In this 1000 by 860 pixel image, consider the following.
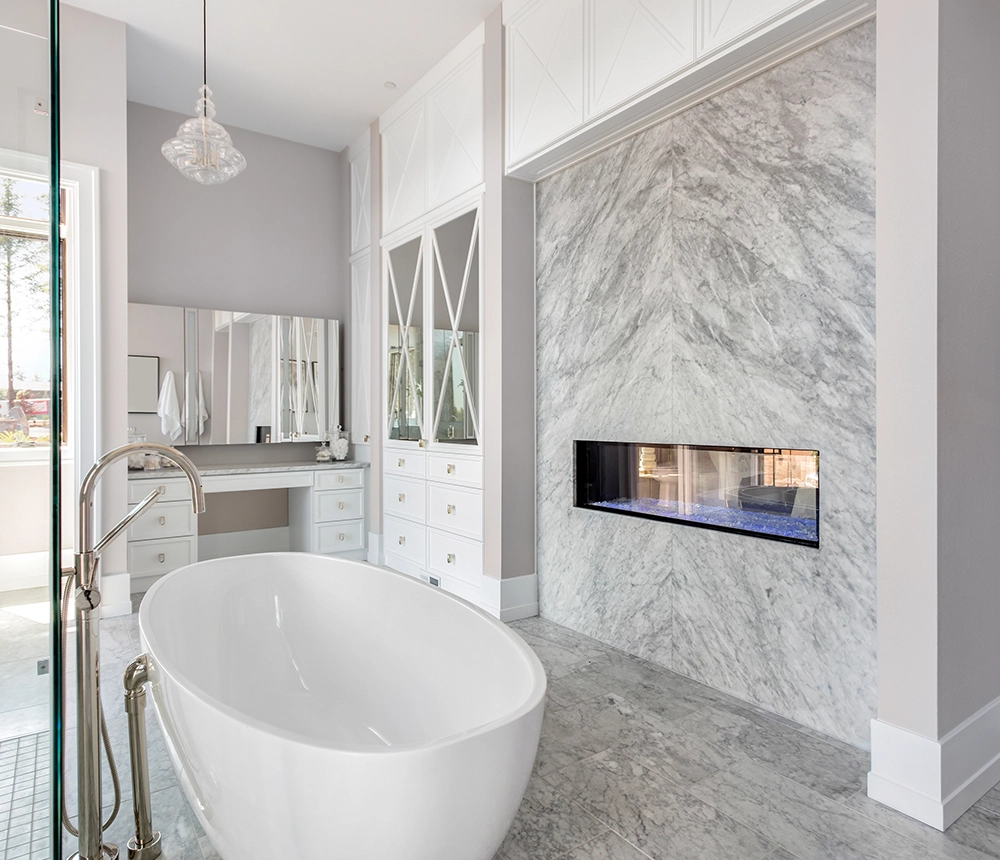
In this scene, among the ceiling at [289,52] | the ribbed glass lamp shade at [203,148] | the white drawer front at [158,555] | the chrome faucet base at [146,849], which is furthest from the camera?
the white drawer front at [158,555]

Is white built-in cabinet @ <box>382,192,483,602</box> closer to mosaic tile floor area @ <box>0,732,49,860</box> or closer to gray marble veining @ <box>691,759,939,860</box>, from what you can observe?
gray marble veining @ <box>691,759,939,860</box>

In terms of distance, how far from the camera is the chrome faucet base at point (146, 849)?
1.50m

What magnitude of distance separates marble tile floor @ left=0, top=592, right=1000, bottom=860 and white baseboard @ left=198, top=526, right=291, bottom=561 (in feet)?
7.21

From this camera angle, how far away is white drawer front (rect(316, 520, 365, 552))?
4.43 meters

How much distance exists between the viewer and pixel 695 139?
2502 mm

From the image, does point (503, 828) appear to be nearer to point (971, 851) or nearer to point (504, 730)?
point (504, 730)

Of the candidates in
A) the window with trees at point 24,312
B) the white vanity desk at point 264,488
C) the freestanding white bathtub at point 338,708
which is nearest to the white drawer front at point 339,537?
the white vanity desk at point 264,488

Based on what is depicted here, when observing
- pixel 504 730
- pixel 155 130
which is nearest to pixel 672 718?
pixel 504 730

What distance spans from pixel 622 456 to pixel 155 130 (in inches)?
147

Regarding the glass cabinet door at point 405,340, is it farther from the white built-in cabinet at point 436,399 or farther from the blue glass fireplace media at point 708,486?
the blue glass fireplace media at point 708,486

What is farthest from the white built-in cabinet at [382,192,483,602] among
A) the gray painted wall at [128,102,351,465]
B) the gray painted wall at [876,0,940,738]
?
the gray painted wall at [876,0,940,738]

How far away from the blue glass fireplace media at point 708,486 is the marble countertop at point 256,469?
6.68 feet

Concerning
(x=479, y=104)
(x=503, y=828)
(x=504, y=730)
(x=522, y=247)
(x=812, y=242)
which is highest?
(x=479, y=104)

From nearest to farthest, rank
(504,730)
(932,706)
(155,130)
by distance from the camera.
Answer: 1. (504,730)
2. (932,706)
3. (155,130)
